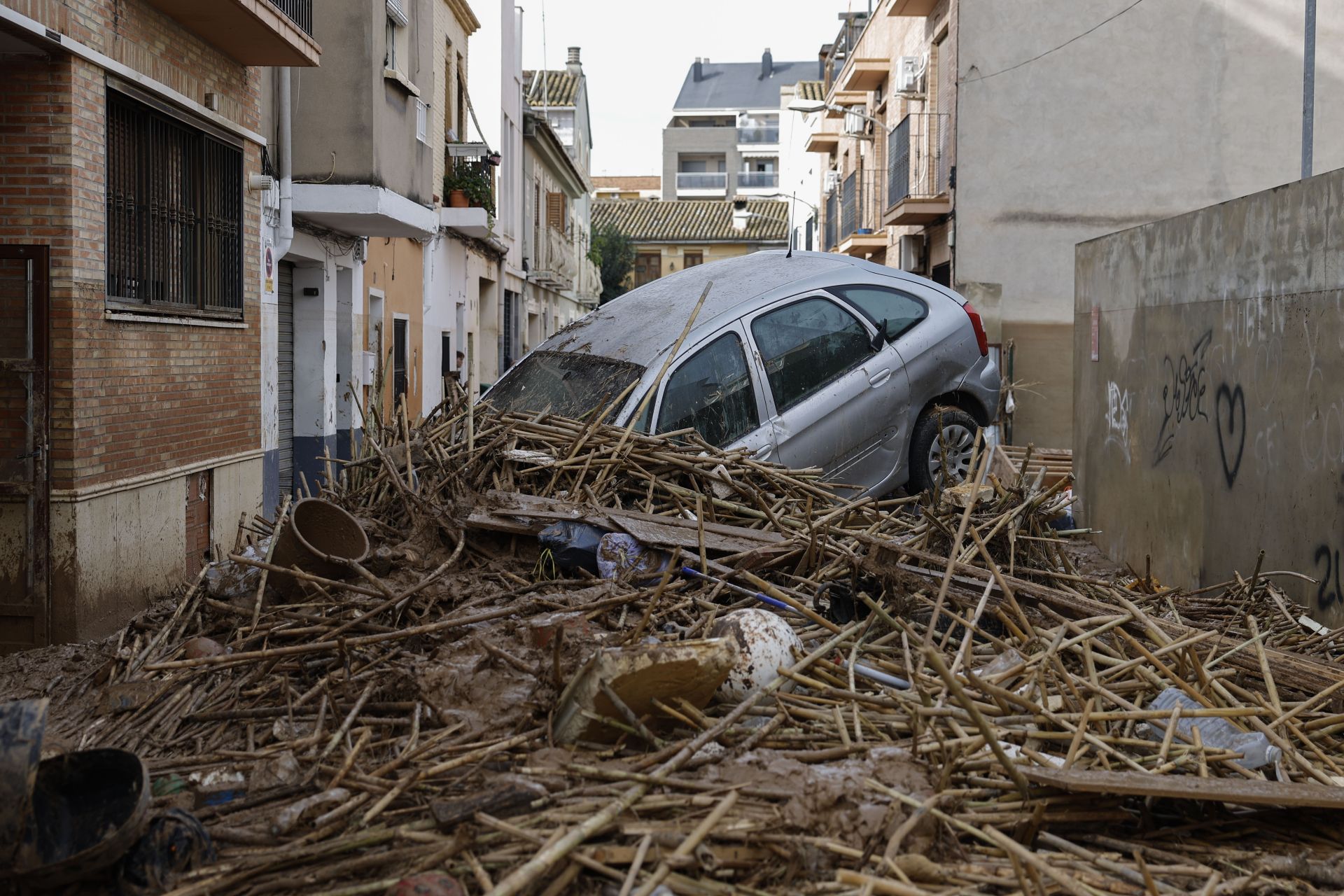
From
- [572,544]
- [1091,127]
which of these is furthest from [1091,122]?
[572,544]

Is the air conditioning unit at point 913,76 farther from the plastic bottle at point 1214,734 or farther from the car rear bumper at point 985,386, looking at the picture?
the plastic bottle at point 1214,734

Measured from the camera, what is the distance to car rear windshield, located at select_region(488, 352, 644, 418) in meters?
8.55

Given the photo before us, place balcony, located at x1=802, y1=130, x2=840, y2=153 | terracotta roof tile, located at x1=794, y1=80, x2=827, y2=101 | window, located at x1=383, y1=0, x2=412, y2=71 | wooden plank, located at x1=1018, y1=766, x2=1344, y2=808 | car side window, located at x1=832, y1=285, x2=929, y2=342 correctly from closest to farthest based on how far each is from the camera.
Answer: wooden plank, located at x1=1018, y1=766, x2=1344, y2=808 < car side window, located at x1=832, y1=285, x2=929, y2=342 < window, located at x1=383, y1=0, x2=412, y2=71 < balcony, located at x1=802, y1=130, x2=840, y2=153 < terracotta roof tile, located at x1=794, y1=80, x2=827, y2=101

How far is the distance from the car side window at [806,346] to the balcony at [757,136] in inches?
2962

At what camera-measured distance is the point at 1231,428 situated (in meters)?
7.95

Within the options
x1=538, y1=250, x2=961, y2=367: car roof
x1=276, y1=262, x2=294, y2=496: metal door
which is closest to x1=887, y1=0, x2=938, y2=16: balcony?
x1=276, y1=262, x2=294, y2=496: metal door

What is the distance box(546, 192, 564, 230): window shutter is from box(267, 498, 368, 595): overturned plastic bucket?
31.5m

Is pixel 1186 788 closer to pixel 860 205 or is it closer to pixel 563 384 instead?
pixel 563 384

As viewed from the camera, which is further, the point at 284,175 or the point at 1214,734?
the point at 284,175

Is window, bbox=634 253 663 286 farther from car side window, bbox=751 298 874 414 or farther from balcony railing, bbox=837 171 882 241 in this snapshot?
car side window, bbox=751 298 874 414

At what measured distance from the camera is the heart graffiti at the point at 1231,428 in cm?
780

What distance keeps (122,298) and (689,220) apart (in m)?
58.1

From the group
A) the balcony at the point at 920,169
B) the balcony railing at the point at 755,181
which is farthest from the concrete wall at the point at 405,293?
the balcony railing at the point at 755,181

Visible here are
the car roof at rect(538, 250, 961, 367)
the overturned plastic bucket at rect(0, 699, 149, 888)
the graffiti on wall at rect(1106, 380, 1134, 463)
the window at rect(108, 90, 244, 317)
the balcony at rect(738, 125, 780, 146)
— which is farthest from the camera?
the balcony at rect(738, 125, 780, 146)
